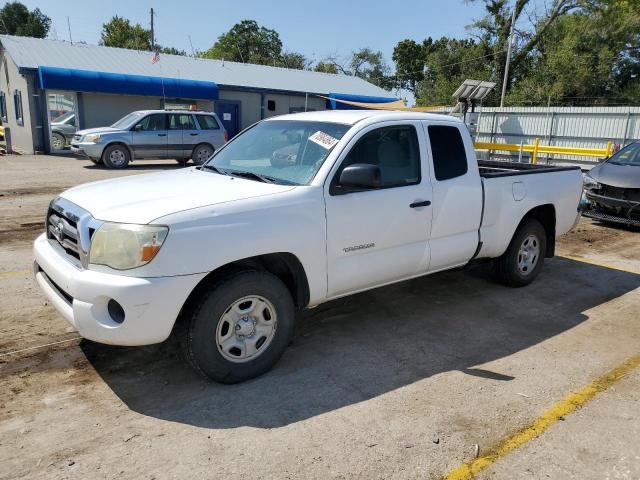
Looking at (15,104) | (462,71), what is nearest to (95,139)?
(15,104)

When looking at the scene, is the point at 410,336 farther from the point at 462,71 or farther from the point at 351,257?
the point at 462,71

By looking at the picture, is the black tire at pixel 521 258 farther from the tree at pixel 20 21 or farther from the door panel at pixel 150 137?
the tree at pixel 20 21

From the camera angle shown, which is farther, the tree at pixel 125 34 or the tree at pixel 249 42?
the tree at pixel 249 42

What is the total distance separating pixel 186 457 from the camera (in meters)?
2.90

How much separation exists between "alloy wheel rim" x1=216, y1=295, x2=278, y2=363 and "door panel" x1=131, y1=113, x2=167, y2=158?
14.5 metres

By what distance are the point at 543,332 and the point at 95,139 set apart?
1499 centimetres

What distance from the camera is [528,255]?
5.99 meters

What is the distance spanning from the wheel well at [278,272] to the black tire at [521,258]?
281cm

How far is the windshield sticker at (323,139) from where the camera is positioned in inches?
162

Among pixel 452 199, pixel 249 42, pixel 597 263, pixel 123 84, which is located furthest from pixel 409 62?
pixel 452 199

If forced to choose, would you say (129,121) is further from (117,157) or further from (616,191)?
(616,191)

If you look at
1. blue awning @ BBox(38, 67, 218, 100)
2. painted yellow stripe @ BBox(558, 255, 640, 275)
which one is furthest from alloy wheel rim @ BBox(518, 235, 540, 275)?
blue awning @ BBox(38, 67, 218, 100)

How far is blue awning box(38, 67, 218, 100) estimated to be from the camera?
2042 centimetres

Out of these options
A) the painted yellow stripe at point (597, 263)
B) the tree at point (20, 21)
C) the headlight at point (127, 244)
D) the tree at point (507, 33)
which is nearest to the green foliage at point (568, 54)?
the tree at point (507, 33)
